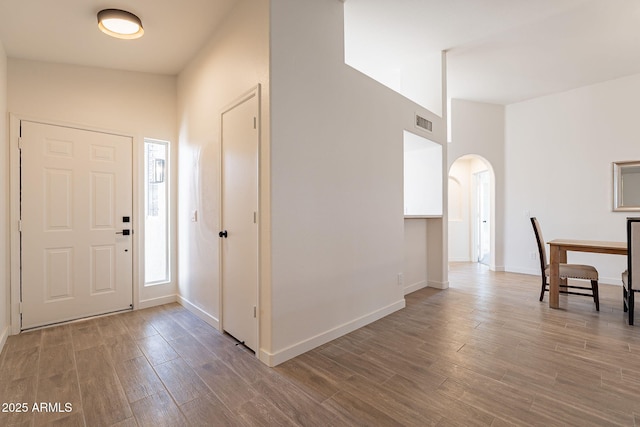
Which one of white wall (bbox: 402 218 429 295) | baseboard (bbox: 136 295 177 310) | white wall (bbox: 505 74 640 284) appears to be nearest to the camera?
baseboard (bbox: 136 295 177 310)

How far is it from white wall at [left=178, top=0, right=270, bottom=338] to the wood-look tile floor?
0.46 meters

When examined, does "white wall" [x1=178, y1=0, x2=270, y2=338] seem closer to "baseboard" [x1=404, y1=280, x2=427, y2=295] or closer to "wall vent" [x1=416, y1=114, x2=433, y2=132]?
"wall vent" [x1=416, y1=114, x2=433, y2=132]

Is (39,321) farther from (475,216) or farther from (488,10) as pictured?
(475,216)

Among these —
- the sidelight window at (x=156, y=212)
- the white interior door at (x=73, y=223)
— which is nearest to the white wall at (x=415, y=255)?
the sidelight window at (x=156, y=212)

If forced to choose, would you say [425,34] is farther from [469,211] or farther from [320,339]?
[469,211]

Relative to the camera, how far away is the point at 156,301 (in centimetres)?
372

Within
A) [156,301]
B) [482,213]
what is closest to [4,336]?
[156,301]

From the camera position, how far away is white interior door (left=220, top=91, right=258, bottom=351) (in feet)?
8.01

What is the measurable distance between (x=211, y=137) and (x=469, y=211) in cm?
653

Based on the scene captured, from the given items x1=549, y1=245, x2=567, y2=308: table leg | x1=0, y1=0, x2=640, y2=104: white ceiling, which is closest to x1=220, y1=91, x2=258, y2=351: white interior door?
x1=0, y1=0, x2=640, y2=104: white ceiling

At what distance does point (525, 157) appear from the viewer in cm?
557

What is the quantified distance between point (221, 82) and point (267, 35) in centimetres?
89

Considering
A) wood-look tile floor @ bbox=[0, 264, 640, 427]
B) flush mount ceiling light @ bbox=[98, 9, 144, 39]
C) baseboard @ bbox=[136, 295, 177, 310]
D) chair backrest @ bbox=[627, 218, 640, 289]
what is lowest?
wood-look tile floor @ bbox=[0, 264, 640, 427]

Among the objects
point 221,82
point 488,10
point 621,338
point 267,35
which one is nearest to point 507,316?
point 621,338
